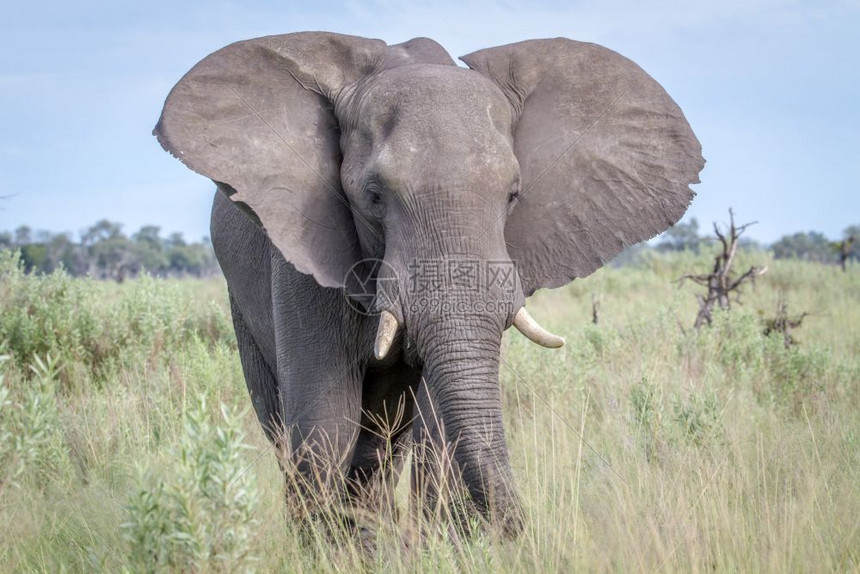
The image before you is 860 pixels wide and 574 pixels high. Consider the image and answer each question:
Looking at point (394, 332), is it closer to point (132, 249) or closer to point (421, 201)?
point (421, 201)

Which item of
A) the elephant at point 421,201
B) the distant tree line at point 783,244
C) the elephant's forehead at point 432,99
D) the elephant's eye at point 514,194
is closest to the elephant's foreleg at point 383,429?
the elephant at point 421,201

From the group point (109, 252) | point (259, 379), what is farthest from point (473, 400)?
point (109, 252)

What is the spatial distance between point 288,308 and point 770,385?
4.87m

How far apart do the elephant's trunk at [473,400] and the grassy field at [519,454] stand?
169 mm

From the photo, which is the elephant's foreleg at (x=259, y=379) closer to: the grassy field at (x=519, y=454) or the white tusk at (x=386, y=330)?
the grassy field at (x=519, y=454)

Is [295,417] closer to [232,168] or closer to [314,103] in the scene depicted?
[232,168]

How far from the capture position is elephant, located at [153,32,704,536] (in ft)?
11.6

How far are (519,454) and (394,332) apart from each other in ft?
7.60

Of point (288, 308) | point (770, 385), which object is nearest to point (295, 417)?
point (288, 308)

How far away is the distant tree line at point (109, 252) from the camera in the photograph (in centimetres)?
5472

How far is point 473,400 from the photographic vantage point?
354 cm

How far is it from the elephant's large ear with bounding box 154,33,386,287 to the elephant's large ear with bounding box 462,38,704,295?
0.68 metres

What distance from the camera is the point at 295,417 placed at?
4.20 metres

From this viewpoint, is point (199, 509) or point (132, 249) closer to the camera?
point (199, 509)
